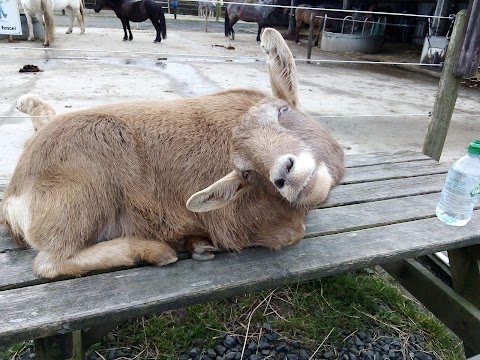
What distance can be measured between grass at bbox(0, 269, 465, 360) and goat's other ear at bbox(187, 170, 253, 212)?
1.12 meters

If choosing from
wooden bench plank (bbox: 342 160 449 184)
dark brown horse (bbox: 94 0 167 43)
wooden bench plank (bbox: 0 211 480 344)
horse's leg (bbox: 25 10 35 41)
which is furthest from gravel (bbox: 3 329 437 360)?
dark brown horse (bbox: 94 0 167 43)

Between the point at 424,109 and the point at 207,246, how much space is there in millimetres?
6464

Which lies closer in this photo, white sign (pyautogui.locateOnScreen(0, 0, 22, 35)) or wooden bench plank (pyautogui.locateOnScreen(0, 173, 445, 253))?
wooden bench plank (pyautogui.locateOnScreen(0, 173, 445, 253))

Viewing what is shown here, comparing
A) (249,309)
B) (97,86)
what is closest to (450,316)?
(249,309)

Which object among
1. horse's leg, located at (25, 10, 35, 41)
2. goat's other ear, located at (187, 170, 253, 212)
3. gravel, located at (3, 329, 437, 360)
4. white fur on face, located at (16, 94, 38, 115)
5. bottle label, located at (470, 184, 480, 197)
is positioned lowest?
gravel, located at (3, 329, 437, 360)

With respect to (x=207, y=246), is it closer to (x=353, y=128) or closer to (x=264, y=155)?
(x=264, y=155)

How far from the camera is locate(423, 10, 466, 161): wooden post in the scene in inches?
134

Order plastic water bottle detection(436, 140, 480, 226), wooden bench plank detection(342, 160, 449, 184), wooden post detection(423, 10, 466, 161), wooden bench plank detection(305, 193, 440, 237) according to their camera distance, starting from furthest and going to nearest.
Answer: wooden post detection(423, 10, 466, 161) → wooden bench plank detection(342, 160, 449, 184) → wooden bench plank detection(305, 193, 440, 237) → plastic water bottle detection(436, 140, 480, 226)

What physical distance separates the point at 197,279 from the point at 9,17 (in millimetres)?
2762

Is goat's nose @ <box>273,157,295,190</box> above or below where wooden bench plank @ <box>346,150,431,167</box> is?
above

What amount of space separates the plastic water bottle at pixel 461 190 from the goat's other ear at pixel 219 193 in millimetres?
1117

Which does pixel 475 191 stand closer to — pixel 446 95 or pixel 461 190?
pixel 461 190

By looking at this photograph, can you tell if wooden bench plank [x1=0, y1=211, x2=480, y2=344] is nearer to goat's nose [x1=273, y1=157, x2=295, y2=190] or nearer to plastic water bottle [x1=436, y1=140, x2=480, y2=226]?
plastic water bottle [x1=436, y1=140, x2=480, y2=226]

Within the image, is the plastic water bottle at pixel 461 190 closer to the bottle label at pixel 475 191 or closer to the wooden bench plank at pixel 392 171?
the bottle label at pixel 475 191
